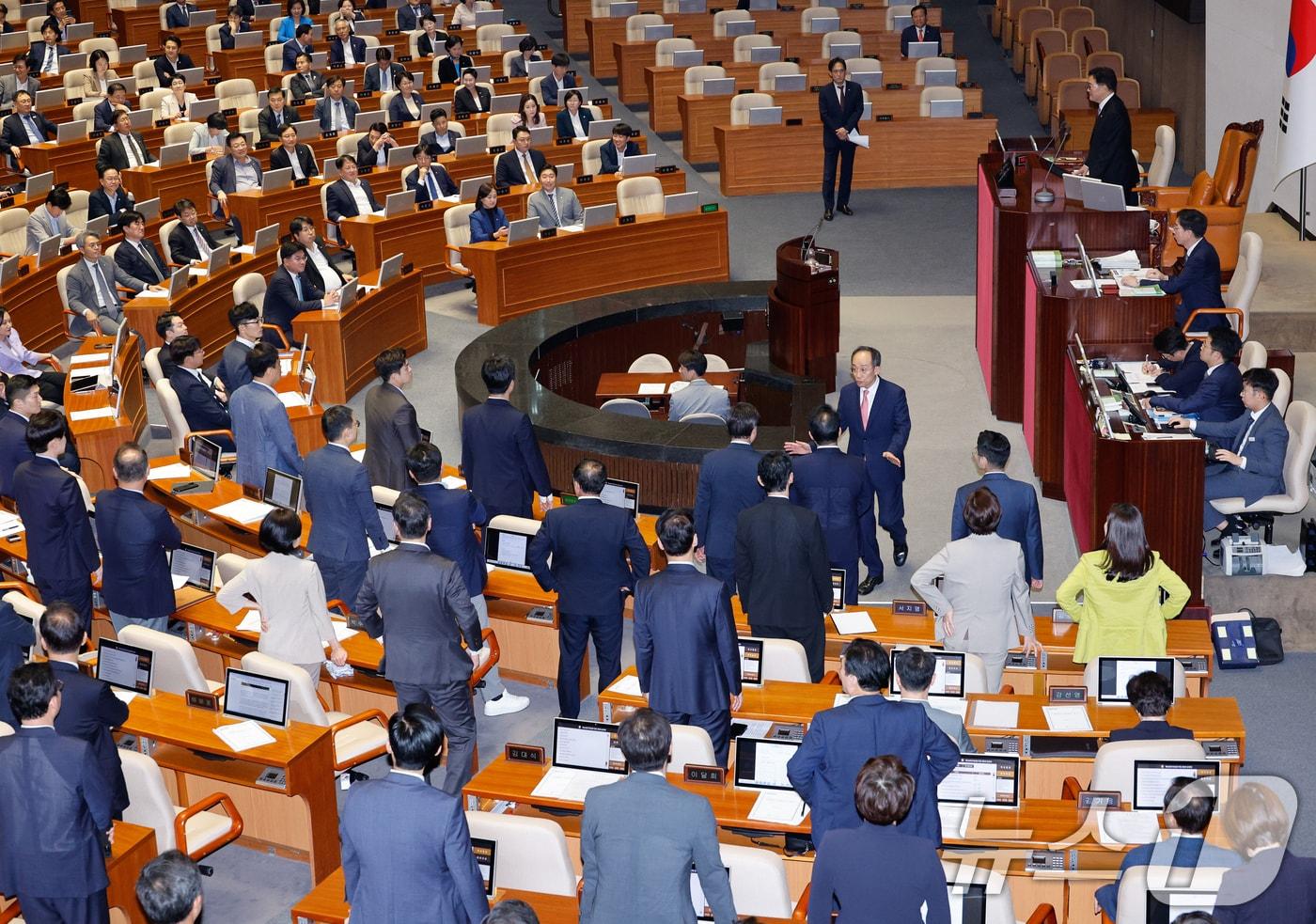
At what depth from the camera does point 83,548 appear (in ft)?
24.4

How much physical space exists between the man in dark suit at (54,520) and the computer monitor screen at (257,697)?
156 centimetres

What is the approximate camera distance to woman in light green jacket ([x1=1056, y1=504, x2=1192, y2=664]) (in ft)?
20.6

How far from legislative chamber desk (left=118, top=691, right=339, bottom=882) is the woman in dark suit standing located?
262 centimetres

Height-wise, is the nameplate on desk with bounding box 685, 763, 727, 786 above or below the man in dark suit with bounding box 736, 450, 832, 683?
below

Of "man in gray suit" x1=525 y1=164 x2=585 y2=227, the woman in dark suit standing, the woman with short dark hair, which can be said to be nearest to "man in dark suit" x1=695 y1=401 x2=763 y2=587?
the woman with short dark hair

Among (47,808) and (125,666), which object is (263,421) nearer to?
(125,666)

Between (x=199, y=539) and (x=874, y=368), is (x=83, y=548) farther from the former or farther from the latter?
(x=874, y=368)

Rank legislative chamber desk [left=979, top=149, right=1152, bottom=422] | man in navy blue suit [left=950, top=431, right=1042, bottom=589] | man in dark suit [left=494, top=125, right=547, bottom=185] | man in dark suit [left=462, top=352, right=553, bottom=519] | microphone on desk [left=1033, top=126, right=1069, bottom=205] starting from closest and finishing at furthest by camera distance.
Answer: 1. man in navy blue suit [left=950, top=431, right=1042, bottom=589]
2. man in dark suit [left=462, top=352, right=553, bottom=519]
3. legislative chamber desk [left=979, top=149, right=1152, bottom=422]
4. microphone on desk [left=1033, top=126, right=1069, bottom=205]
5. man in dark suit [left=494, top=125, right=547, bottom=185]

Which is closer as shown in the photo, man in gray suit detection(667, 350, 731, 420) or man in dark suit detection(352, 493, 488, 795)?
man in dark suit detection(352, 493, 488, 795)

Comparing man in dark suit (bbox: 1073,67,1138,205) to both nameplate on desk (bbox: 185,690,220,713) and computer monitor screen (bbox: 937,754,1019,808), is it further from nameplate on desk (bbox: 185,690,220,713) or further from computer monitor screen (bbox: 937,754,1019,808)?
nameplate on desk (bbox: 185,690,220,713)

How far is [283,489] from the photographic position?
319 inches

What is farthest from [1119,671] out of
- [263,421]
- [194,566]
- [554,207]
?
[554,207]

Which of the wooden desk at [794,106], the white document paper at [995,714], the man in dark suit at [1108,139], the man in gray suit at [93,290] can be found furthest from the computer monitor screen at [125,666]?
the wooden desk at [794,106]

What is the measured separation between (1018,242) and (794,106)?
7653mm
